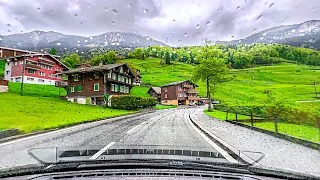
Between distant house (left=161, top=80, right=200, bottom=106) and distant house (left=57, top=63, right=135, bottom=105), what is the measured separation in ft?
98.7

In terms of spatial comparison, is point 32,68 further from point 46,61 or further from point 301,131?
point 301,131

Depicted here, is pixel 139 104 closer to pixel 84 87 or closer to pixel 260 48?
pixel 84 87

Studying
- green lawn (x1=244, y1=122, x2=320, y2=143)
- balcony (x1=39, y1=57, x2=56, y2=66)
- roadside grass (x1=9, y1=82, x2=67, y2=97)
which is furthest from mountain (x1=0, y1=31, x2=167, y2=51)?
green lawn (x1=244, y1=122, x2=320, y2=143)

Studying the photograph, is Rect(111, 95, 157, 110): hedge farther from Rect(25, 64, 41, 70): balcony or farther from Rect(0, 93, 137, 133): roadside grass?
Rect(25, 64, 41, 70): balcony

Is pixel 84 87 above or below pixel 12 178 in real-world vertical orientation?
above

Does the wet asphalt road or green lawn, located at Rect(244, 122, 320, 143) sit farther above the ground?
the wet asphalt road

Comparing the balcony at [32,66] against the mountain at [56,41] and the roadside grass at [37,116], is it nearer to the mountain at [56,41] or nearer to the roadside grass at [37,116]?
the mountain at [56,41]

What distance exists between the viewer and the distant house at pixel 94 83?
3977 centimetres

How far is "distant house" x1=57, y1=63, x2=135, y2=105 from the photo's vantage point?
1566 inches

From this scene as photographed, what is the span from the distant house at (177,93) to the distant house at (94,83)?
30.1 meters

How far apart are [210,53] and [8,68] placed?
4559 cm

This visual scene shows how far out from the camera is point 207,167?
348 cm

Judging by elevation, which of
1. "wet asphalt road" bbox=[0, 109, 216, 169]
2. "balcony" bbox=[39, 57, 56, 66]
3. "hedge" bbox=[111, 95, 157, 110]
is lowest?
"wet asphalt road" bbox=[0, 109, 216, 169]

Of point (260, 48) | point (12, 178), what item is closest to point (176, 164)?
point (12, 178)
